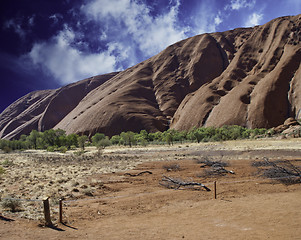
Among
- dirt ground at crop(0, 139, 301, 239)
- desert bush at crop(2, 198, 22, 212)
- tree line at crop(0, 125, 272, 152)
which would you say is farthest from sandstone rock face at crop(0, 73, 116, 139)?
desert bush at crop(2, 198, 22, 212)

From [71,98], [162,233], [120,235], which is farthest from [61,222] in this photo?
[71,98]

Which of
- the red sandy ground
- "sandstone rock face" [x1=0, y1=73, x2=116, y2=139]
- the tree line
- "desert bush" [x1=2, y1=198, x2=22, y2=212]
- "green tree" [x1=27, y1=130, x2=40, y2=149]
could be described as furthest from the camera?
"sandstone rock face" [x1=0, y1=73, x2=116, y2=139]

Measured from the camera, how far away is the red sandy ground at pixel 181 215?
546 cm

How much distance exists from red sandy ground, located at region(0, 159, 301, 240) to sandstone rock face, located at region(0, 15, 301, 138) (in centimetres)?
6358

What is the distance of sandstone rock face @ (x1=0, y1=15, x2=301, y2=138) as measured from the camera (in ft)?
234

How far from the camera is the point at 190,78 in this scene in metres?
118

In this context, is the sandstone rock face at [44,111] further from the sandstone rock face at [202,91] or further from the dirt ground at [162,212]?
the dirt ground at [162,212]

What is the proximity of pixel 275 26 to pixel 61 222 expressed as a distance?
120577 millimetres

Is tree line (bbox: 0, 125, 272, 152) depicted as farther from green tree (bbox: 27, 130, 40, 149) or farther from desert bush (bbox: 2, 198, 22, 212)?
desert bush (bbox: 2, 198, 22, 212)

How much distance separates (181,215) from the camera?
710 cm

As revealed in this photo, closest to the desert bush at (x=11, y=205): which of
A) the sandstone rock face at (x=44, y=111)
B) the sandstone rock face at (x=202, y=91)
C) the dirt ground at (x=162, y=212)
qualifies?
the dirt ground at (x=162, y=212)

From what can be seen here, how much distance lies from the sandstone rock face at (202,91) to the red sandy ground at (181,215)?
63.6 m

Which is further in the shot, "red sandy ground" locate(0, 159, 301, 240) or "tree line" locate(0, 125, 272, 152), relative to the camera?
"tree line" locate(0, 125, 272, 152)

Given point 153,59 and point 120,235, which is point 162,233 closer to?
point 120,235
